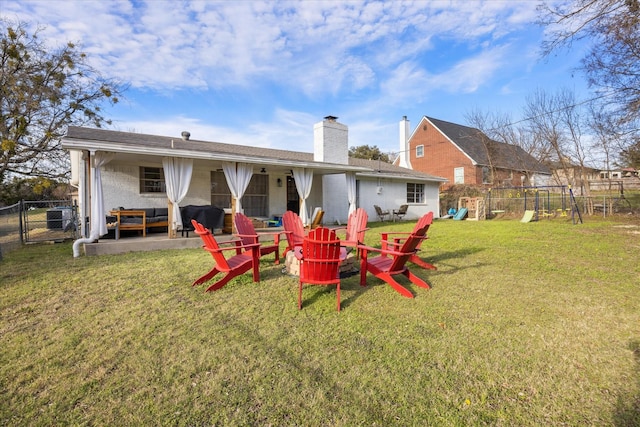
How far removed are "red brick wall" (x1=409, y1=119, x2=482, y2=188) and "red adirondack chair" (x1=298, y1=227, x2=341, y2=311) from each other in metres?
21.2

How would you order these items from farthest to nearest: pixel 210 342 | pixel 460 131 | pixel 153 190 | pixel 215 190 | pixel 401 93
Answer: pixel 460 131 < pixel 401 93 < pixel 215 190 < pixel 153 190 < pixel 210 342

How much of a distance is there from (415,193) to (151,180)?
42.9 ft

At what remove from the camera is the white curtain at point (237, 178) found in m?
9.09

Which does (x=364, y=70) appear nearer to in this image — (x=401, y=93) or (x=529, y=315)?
(x=401, y=93)

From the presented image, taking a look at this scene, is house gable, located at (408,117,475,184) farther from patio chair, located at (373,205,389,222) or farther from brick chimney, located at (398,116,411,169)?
patio chair, located at (373,205,389,222)

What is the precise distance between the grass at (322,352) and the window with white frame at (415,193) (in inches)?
472

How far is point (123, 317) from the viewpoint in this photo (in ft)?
11.5

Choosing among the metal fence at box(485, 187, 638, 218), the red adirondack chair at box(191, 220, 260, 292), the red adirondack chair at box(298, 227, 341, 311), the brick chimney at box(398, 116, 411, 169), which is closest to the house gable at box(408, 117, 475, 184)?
the brick chimney at box(398, 116, 411, 169)

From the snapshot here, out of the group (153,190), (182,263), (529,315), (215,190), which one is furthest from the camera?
(215,190)

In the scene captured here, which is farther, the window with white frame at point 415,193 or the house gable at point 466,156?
the house gable at point 466,156

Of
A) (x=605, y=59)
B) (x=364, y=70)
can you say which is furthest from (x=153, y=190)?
(x=605, y=59)

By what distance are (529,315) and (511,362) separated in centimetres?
120

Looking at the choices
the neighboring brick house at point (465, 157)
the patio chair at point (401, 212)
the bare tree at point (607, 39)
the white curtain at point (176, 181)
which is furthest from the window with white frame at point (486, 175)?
the white curtain at point (176, 181)

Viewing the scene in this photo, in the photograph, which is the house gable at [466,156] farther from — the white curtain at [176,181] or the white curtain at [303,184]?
the white curtain at [176,181]
